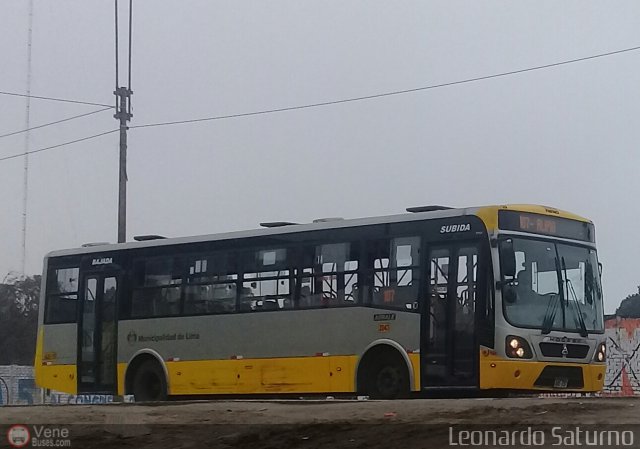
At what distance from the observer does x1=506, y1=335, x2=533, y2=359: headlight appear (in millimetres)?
16344

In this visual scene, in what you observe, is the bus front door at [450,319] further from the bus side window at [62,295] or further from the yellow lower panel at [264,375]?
the bus side window at [62,295]

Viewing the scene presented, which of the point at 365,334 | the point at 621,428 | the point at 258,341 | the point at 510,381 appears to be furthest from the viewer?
the point at 258,341

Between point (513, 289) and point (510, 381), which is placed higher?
point (513, 289)

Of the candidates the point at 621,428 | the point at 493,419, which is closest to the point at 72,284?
the point at 493,419

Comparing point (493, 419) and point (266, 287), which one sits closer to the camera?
point (493, 419)

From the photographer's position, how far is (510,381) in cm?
1631

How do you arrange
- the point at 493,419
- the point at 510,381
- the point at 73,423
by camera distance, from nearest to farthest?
1. the point at 493,419
2. the point at 73,423
3. the point at 510,381

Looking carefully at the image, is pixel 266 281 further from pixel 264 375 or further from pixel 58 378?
pixel 58 378

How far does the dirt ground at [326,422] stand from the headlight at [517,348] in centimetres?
250

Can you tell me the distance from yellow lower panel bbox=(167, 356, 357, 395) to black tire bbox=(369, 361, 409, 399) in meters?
0.39

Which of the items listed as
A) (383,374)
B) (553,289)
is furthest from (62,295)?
(553,289)

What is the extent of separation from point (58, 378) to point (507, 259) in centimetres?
1024

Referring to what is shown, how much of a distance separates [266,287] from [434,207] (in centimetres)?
338

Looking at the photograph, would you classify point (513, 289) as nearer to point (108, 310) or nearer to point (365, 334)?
point (365, 334)
